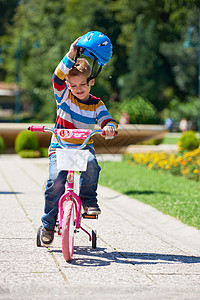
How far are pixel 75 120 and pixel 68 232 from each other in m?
1.03

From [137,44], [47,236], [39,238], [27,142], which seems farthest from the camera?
[137,44]

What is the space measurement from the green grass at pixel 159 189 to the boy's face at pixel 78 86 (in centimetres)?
117

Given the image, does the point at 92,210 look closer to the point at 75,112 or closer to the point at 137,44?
the point at 75,112

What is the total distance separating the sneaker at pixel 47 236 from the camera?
16.7 feet

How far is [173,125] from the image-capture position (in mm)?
45719

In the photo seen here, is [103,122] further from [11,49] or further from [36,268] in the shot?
[11,49]

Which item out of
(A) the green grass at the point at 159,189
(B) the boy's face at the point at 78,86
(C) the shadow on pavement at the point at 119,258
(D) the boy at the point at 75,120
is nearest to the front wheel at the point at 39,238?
(D) the boy at the point at 75,120

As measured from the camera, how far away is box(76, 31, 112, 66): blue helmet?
186 inches

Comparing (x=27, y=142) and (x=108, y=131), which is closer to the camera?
(x=108, y=131)

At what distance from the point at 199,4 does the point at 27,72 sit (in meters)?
16.6

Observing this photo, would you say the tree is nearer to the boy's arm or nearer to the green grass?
the green grass

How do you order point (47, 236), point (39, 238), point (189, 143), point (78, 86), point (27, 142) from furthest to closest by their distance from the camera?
point (189, 143) → point (27, 142) → point (39, 238) → point (47, 236) → point (78, 86)

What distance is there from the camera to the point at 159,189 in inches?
384

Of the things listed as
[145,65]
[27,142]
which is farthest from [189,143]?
[145,65]
